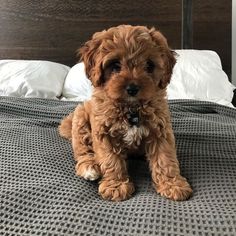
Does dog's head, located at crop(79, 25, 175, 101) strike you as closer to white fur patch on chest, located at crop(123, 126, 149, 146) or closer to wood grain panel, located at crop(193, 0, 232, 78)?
white fur patch on chest, located at crop(123, 126, 149, 146)

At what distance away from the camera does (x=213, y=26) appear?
3.02m

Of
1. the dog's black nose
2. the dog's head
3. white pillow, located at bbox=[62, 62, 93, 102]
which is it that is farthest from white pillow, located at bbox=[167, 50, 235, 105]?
the dog's black nose

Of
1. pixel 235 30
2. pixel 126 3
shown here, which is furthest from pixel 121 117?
pixel 235 30

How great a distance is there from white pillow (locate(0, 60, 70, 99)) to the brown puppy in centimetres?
128

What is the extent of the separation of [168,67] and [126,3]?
5.97 ft

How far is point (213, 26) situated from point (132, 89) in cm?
201

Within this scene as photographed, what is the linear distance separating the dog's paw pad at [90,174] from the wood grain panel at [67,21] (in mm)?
1930

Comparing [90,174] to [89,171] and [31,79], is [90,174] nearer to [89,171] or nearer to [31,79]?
[89,171]

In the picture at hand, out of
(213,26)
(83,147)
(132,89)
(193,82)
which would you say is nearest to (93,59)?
(132,89)

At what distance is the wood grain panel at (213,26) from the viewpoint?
2.98 metres

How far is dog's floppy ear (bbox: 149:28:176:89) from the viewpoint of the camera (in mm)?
1307

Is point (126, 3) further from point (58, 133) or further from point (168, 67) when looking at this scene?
point (168, 67)

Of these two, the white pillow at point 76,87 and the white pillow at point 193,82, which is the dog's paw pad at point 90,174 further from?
the white pillow at point 76,87

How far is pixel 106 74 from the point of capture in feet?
4.28
